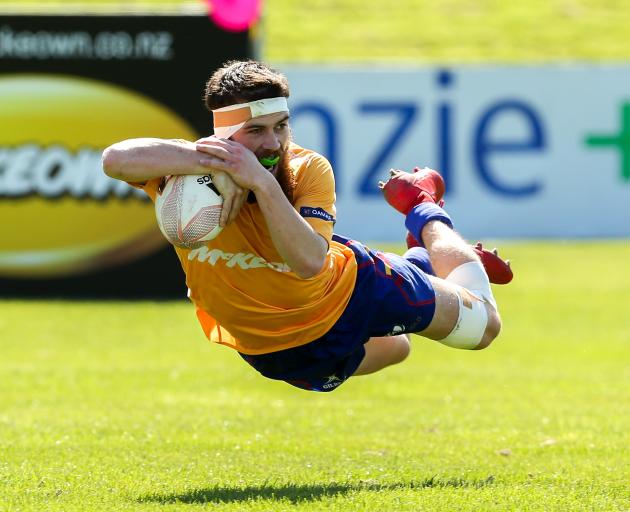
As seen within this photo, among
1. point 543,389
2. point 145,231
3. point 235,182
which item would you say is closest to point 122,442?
point 235,182

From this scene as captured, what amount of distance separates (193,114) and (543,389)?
6588mm

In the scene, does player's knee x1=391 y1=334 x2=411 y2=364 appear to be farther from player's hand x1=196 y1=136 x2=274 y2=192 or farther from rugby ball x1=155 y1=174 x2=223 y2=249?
player's hand x1=196 y1=136 x2=274 y2=192

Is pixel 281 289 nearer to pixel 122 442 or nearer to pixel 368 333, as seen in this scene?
pixel 368 333

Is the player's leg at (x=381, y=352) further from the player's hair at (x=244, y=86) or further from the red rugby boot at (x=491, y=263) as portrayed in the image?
the player's hair at (x=244, y=86)

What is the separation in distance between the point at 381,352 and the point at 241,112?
6.56 feet

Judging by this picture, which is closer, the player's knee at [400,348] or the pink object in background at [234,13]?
the player's knee at [400,348]

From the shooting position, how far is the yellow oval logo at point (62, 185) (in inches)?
630

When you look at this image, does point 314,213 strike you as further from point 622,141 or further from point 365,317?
point 622,141

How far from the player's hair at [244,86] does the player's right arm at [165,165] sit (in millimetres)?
380

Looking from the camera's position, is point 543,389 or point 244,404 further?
point 543,389

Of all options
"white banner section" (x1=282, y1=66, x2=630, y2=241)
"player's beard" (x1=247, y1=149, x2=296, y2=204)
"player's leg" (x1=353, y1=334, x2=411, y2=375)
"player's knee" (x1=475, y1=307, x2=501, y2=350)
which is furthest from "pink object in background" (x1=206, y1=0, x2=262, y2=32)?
"player's beard" (x1=247, y1=149, x2=296, y2=204)

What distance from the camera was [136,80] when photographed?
16.0 meters

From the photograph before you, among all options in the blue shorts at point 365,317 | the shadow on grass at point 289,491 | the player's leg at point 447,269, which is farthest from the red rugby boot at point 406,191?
the shadow on grass at point 289,491

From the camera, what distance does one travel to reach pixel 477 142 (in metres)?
19.0
